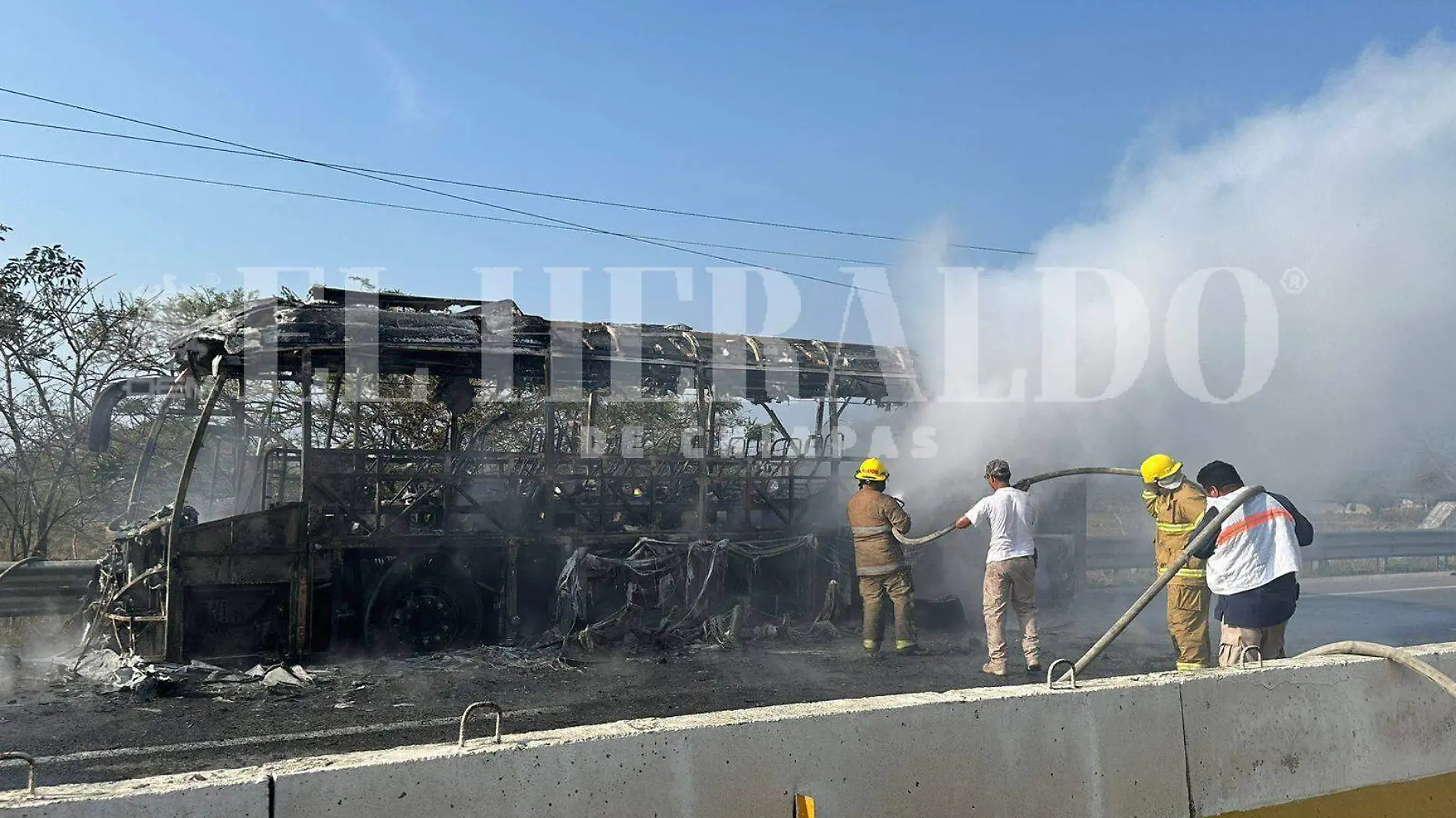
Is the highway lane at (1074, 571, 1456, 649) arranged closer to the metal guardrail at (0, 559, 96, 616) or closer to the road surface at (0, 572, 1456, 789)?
the road surface at (0, 572, 1456, 789)

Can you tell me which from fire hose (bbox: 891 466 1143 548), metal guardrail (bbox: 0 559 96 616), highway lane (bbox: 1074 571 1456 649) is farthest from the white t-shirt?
metal guardrail (bbox: 0 559 96 616)

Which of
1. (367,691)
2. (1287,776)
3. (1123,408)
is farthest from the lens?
(1123,408)

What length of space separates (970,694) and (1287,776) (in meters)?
1.62

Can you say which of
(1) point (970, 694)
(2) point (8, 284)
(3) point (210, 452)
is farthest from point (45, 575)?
(1) point (970, 694)

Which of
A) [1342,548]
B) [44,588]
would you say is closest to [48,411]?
[44,588]

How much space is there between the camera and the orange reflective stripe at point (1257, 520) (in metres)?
5.76

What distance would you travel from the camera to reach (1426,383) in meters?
12.9

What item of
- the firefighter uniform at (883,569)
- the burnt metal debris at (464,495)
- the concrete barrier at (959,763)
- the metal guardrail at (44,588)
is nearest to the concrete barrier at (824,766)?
the concrete barrier at (959,763)

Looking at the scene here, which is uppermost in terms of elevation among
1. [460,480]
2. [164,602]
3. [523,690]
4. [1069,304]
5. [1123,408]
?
[1069,304]

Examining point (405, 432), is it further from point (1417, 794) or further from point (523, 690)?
point (1417, 794)

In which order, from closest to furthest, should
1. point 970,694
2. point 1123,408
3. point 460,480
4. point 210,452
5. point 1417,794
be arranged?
point 970,694 < point 1417,794 < point 460,480 < point 210,452 < point 1123,408

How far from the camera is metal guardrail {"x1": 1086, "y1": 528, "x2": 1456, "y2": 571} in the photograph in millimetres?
15023

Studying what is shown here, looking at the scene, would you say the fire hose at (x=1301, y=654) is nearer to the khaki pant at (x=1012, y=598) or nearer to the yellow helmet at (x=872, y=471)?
the khaki pant at (x=1012, y=598)

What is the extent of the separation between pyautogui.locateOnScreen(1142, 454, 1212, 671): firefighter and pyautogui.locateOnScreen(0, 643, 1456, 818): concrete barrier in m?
2.00
